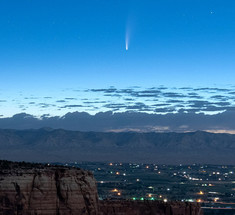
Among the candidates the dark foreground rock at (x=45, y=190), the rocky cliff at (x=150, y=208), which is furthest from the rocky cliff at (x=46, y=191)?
the rocky cliff at (x=150, y=208)

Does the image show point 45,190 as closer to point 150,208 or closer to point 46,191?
point 46,191

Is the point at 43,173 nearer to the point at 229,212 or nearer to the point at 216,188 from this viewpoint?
the point at 229,212

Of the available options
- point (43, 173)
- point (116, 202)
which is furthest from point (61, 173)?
point (116, 202)

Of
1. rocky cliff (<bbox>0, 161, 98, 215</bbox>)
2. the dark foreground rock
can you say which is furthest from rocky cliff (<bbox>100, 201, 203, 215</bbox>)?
rocky cliff (<bbox>0, 161, 98, 215</bbox>)

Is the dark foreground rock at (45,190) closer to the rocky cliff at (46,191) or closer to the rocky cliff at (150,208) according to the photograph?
the rocky cliff at (46,191)

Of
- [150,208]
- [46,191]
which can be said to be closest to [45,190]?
[46,191]

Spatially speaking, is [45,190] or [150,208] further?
[150,208]

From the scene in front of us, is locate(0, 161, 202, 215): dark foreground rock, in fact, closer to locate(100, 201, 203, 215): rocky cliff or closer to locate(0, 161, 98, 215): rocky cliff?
locate(0, 161, 98, 215): rocky cliff
